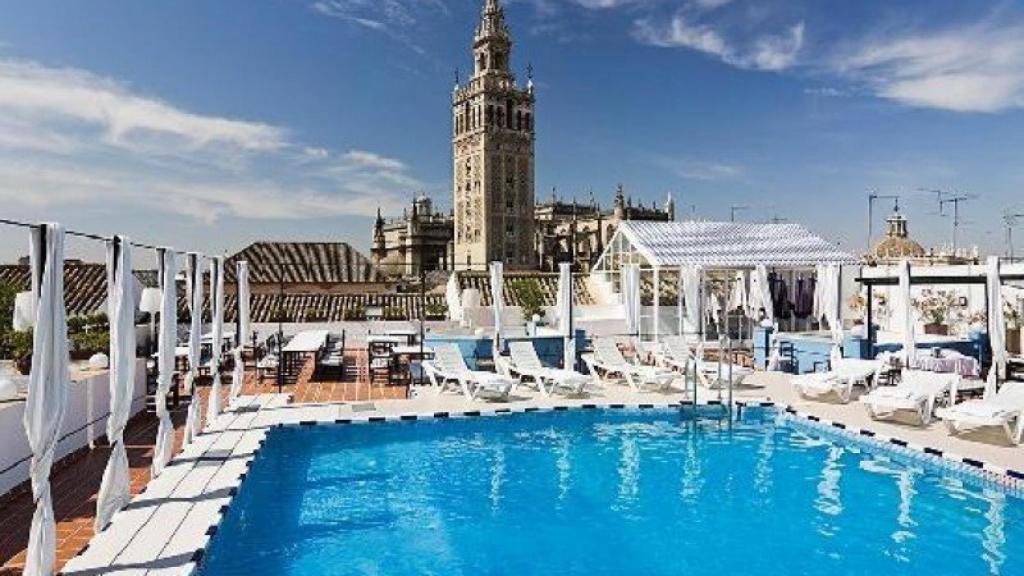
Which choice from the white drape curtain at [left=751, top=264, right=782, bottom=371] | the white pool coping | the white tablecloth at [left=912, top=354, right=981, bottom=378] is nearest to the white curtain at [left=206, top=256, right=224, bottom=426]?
the white pool coping

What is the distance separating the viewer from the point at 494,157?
69.4 meters

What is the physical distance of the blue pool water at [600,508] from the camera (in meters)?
5.84

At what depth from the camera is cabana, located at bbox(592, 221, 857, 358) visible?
59.2 feet

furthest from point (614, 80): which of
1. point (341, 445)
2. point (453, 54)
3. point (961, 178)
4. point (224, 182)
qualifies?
point (453, 54)

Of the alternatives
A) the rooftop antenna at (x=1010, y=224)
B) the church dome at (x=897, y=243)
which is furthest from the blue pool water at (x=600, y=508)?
the church dome at (x=897, y=243)

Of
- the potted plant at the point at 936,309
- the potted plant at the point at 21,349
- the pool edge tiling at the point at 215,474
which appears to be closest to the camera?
the pool edge tiling at the point at 215,474

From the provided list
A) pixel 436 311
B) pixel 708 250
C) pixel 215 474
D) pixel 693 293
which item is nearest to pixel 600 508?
pixel 215 474

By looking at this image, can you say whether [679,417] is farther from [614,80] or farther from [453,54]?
[453,54]

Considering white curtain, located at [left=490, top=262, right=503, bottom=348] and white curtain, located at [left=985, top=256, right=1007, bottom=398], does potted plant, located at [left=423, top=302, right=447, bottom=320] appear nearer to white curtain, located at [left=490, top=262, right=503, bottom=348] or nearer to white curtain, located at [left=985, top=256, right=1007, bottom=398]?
white curtain, located at [left=490, top=262, right=503, bottom=348]

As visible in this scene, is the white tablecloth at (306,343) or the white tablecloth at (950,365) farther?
the white tablecloth at (306,343)

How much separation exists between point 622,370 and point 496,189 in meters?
58.1

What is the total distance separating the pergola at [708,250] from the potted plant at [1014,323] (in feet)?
12.2

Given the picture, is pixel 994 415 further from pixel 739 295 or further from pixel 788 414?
pixel 739 295

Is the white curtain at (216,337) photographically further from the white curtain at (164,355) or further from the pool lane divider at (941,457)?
the pool lane divider at (941,457)
